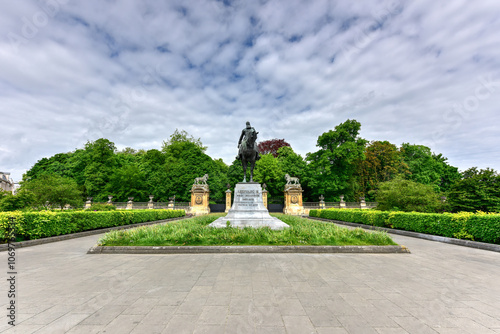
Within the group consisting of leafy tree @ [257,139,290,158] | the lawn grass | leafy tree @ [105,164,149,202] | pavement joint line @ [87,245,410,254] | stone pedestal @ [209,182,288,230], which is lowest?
pavement joint line @ [87,245,410,254]

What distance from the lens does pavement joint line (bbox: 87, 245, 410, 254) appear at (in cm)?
754

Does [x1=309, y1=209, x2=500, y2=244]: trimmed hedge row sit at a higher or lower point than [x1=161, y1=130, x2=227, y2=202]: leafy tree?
lower

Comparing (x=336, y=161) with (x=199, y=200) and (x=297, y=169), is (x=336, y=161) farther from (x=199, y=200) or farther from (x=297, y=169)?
(x=199, y=200)

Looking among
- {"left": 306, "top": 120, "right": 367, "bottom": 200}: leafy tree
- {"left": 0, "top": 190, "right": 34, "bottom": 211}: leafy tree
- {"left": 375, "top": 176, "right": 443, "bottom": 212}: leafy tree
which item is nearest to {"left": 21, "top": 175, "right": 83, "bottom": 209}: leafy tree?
{"left": 0, "top": 190, "right": 34, "bottom": 211}: leafy tree

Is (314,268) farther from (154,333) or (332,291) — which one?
(154,333)

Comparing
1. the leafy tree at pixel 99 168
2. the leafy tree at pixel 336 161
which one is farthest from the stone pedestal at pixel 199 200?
the leafy tree at pixel 336 161

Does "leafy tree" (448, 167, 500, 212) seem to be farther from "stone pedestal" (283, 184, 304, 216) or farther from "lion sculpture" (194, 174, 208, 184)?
"lion sculpture" (194, 174, 208, 184)

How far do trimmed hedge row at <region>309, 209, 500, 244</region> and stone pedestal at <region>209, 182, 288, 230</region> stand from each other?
7.35 meters

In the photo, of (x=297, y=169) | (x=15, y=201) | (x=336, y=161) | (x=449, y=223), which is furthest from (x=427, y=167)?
(x=15, y=201)

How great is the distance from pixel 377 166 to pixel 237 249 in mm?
39708

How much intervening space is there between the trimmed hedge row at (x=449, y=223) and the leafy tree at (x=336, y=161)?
21165mm

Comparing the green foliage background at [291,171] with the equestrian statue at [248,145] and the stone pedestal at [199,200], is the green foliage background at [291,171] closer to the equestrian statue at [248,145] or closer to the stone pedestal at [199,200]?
the stone pedestal at [199,200]

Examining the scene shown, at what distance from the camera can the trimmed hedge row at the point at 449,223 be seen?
8758mm

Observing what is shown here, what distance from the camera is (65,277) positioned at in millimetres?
4934
